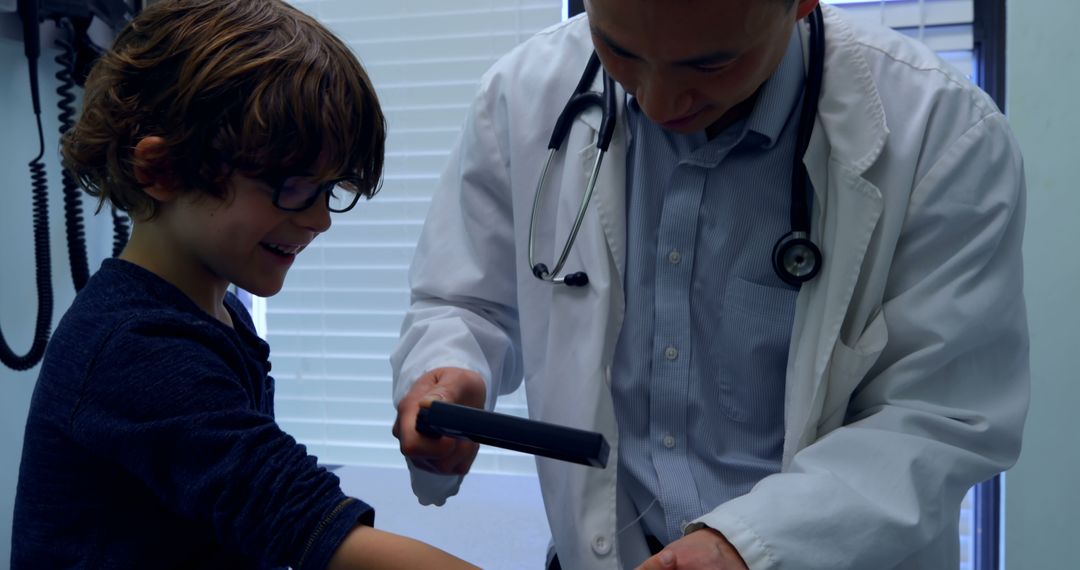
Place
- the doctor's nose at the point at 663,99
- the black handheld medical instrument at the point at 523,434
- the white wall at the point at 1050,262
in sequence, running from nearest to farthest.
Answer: the black handheld medical instrument at the point at 523,434, the doctor's nose at the point at 663,99, the white wall at the point at 1050,262

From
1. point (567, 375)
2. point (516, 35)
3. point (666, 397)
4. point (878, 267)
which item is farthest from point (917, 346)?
point (516, 35)

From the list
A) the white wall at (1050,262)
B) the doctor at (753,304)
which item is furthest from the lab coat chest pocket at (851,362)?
the white wall at (1050,262)

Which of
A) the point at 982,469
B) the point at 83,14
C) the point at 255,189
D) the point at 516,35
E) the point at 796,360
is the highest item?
the point at 83,14

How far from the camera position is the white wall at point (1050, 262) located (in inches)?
63.6

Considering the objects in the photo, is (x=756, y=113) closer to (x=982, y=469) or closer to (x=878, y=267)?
(x=878, y=267)

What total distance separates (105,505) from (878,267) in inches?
32.1

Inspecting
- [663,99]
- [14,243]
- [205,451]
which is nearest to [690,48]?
[663,99]

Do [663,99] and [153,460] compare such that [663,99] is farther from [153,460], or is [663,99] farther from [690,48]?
[153,460]

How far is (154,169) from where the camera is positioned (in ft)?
3.10

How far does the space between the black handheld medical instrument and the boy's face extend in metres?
0.28

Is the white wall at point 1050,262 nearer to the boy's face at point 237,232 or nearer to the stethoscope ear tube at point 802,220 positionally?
the stethoscope ear tube at point 802,220

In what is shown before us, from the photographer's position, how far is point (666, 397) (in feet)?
3.47

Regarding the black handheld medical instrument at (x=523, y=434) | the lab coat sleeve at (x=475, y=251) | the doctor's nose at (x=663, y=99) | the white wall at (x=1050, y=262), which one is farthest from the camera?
the white wall at (x=1050, y=262)

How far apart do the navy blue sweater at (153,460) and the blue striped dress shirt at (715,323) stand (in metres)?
0.37
